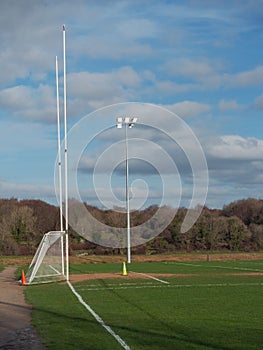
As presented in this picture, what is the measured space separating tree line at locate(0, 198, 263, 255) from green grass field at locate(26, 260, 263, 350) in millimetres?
45111

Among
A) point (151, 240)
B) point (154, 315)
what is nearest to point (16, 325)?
point (154, 315)

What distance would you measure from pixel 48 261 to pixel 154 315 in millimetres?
17183

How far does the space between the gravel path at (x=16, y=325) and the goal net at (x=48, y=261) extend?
638 cm

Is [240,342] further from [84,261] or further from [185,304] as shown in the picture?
[84,261]

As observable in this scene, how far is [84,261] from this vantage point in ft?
181

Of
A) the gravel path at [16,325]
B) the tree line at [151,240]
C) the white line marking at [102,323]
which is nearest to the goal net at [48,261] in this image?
the gravel path at [16,325]

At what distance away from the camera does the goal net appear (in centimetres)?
2973

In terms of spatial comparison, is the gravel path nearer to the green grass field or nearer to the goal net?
the green grass field

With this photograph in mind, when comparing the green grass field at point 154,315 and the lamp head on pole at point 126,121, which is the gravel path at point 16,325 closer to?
the green grass field at point 154,315

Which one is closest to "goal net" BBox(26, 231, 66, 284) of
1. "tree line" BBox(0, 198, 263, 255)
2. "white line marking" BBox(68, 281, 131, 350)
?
"white line marking" BBox(68, 281, 131, 350)

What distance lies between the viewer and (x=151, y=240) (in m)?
75.2

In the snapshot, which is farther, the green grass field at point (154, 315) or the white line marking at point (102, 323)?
the green grass field at point (154, 315)

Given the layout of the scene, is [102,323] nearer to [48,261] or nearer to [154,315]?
[154,315]

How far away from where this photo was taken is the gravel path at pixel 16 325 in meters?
11.4
